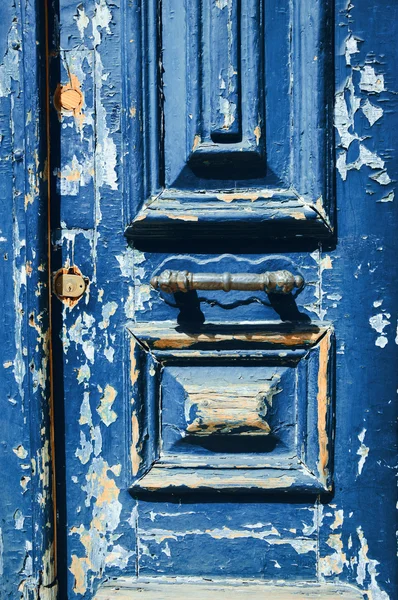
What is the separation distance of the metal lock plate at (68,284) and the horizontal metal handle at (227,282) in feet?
0.49

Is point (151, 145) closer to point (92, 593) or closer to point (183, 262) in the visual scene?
point (183, 262)

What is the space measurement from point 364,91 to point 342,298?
0.31 meters

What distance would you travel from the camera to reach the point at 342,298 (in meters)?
0.86

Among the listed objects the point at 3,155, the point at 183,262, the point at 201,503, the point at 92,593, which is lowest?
the point at 92,593

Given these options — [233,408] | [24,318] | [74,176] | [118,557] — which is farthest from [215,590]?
[74,176]

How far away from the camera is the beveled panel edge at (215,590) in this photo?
2.83 feet

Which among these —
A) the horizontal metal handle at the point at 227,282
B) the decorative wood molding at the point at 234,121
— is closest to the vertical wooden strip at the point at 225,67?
the decorative wood molding at the point at 234,121

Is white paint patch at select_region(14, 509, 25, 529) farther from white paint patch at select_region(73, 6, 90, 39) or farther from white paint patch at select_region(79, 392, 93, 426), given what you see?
white paint patch at select_region(73, 6, 90, 39)

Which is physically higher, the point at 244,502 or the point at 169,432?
the point at 169,432

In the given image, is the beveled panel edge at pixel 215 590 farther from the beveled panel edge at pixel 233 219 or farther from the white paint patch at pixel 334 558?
the beveled panel edge at pixel 233 219

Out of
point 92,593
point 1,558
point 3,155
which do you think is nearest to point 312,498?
point 92,593

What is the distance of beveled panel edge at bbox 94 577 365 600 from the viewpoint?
0.86 m

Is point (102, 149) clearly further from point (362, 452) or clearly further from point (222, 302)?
point (362, 452)

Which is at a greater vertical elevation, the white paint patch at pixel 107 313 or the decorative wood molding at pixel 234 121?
the decorative wood molding at pixel 234 121
